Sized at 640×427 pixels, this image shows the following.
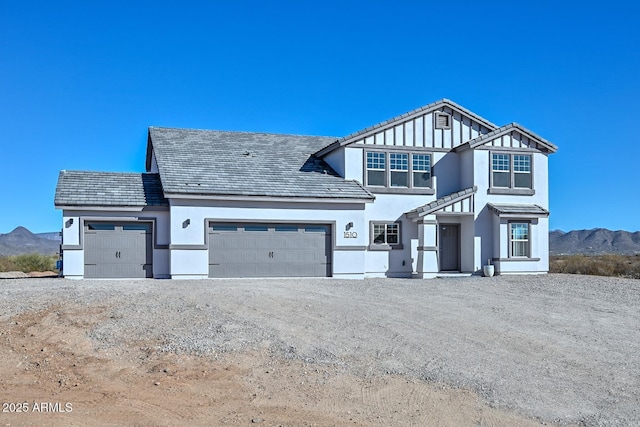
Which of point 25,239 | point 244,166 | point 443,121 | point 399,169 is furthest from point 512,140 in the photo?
point 25,239

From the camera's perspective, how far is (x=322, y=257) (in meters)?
23.7

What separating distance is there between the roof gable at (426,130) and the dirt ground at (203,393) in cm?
1617

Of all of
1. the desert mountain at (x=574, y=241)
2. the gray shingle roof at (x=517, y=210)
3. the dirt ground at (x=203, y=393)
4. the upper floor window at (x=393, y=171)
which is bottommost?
the desert mountain at (x=574, y=241)

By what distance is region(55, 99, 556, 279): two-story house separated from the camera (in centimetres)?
2188

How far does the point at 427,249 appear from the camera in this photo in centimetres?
2428

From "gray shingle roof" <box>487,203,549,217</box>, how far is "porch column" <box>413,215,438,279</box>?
2601 millimetres

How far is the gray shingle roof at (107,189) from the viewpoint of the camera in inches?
842

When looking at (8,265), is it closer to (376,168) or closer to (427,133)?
(376,168)

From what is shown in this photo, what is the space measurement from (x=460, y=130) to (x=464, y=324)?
14.4 m

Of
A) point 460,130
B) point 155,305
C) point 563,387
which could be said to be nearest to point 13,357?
point 155,305

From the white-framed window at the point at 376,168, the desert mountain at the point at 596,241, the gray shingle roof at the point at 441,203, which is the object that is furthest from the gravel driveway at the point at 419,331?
the desert mountain at the point at 596,241

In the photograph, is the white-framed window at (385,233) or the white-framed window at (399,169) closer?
the white-framed window at (385,233)

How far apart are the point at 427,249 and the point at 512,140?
5.92 meters

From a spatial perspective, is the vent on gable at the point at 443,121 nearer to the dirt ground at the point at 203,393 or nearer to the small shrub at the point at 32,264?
the dirt ground at the point at 203,393
